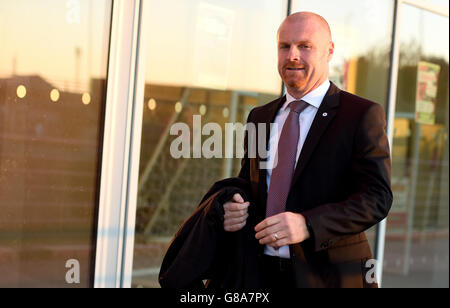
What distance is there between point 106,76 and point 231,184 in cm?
133

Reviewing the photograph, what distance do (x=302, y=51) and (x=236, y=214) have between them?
0.58 meters

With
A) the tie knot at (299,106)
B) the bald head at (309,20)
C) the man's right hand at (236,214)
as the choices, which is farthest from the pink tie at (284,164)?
the bald head at (309,20)

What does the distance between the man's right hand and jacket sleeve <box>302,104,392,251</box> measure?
0.74 feet

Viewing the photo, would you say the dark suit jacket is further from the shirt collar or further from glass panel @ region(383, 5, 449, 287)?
glass panel @ region(383, 5, 449, 287)

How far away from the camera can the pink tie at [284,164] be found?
6.88 ft

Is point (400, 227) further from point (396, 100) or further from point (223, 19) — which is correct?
point (223, 19)

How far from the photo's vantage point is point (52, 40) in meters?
3.09

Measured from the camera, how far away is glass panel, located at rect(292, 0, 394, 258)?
4.55 m

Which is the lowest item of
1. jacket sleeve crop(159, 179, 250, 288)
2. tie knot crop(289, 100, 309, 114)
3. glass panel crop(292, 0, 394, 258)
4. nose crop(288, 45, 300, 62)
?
jacket sleeve crop(159, 179, 250, 288)

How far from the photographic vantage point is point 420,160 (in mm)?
5566

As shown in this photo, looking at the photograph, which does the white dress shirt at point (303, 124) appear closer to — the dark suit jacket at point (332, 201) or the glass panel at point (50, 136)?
the dark suit jacket at point (332, 201)

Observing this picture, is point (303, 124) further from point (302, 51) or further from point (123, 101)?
point (123, 101)

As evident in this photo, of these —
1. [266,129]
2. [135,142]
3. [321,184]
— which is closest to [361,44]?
[135,142]

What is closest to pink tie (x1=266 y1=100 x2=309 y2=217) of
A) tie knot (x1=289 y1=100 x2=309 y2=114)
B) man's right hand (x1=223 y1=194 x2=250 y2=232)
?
tie knot (x1=289 y1=100 x2=309 y2=114)
